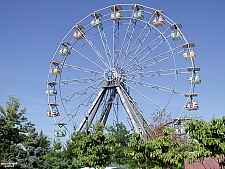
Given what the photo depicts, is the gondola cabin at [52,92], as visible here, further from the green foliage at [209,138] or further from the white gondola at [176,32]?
the green foliage at [209,138]

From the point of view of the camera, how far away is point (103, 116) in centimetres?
3120

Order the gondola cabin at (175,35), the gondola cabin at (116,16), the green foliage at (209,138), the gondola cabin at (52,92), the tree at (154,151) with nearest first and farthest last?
the green foliage at (209,138)
the tree at (154,151)
the gondola cabin at (175,35)
the gondola cabin at (116,16)
the gondola cabin at (52,92)

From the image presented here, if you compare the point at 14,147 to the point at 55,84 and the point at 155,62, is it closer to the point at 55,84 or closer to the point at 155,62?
the point at 55,84

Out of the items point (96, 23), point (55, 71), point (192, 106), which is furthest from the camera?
point (55, 71)

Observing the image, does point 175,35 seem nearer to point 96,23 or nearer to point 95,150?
point 96,23

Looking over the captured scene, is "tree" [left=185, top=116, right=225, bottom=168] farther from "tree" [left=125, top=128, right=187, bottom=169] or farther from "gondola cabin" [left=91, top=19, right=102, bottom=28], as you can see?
"gondola cabin" [left=91, top=19, right=102, bottom=28]

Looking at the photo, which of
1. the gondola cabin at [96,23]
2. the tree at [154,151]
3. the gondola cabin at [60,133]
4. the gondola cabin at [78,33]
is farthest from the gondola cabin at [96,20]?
the tree at [154,151]

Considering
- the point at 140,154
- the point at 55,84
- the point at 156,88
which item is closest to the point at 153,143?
the point at 140,154

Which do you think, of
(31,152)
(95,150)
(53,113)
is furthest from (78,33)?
(95,150)

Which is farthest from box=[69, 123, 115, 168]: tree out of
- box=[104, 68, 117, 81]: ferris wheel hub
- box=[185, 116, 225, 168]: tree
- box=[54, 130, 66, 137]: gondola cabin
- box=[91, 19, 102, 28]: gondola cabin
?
box=[91, 19, 102, 28]: gondola cabin

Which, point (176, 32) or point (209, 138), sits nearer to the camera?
point (209, 138)

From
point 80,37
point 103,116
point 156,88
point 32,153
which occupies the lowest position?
point 32,153

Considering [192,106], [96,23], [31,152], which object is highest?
[96,23]

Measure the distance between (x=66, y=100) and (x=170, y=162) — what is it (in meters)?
18.0
